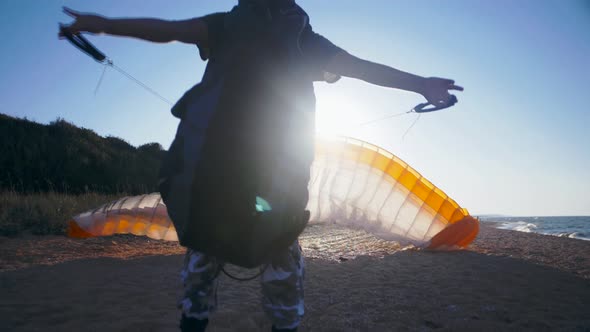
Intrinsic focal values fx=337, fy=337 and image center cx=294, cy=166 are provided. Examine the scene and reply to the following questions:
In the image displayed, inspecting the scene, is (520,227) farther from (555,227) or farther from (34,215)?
(34,215)

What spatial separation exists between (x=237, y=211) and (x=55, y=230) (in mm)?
7828

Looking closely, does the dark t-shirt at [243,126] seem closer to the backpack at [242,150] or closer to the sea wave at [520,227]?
the backpack at [242,150]

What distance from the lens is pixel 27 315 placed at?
117 inches

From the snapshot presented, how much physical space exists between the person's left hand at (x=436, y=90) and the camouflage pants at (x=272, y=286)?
104 cm

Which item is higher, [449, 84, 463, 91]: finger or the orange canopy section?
[449, 84, 463, 91]: finger

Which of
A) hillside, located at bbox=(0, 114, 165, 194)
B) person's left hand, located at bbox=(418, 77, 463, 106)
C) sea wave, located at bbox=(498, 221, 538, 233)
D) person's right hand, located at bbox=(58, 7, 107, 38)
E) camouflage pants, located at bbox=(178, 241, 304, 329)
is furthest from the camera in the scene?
sea wave, located at bbox=(498, 221, 538, 233)

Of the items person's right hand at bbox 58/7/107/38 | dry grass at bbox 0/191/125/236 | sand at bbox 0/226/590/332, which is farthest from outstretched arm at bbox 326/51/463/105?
dry grass at bbox 0/191/125/236

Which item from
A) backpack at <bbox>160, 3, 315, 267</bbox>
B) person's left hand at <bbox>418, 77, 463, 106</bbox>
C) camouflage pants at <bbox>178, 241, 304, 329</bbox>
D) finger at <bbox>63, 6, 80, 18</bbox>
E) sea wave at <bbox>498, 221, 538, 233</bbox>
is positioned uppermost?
finger at <bbox>63, 6, 80, 18</bbox>

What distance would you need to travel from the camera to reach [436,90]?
5.68 feet

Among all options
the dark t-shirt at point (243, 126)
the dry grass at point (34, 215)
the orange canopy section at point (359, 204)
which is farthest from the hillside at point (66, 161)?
the dark t-shirt at point (243, 126)

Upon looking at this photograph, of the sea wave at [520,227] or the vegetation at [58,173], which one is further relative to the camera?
the sea wave at [520,227]

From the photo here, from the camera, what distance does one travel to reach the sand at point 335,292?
299 centimetres

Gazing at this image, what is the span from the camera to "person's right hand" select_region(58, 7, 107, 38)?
1475mm

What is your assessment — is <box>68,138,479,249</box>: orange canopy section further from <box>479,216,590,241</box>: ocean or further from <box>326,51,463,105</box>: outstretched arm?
<box>479,216,590,241</box>: ocean
